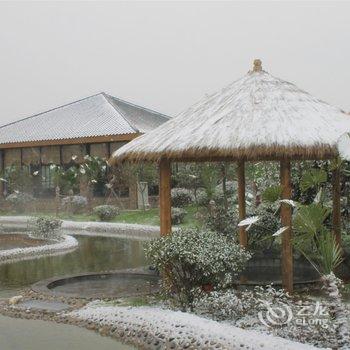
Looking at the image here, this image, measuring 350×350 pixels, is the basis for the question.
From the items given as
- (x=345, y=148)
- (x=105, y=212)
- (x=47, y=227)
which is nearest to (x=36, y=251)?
(x=47, y=227)

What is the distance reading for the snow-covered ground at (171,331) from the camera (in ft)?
19.9

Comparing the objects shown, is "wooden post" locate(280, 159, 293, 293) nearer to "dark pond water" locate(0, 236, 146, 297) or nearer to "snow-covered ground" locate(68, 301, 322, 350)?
"snow-covered ground" locate(68, 301, 322, 350)

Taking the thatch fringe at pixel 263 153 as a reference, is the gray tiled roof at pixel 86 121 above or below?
above

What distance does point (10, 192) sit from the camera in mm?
31656

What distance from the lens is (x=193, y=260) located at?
287 inches

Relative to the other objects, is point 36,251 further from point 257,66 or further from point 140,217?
point 140,217

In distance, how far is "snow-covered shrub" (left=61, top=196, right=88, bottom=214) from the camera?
2614cm

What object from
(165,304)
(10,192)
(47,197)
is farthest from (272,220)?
(10,192)

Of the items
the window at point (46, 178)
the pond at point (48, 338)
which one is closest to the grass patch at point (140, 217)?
the window at point (46, 178)

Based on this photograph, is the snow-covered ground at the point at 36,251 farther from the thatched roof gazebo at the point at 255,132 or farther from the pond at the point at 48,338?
the pond at the point at 48,338

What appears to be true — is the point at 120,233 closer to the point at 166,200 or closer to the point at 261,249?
the point at 261,249

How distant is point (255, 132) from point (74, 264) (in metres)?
6.47

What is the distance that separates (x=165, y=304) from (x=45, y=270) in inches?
199

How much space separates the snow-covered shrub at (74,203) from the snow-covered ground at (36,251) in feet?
30.7
